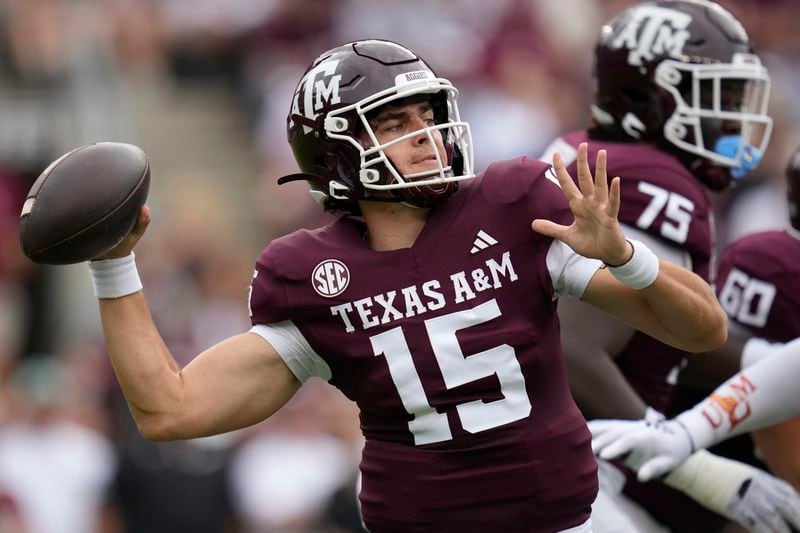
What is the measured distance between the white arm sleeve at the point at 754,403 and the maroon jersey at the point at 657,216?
0.22 m

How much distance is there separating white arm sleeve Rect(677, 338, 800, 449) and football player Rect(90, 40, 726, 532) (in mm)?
671

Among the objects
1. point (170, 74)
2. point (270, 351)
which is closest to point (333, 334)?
point (270, 351)

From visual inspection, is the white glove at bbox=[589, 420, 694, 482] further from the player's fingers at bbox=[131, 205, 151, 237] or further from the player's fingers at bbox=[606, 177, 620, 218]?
the player's fingers at bbox=[131, 205, 151, 237]

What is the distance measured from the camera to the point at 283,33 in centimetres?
1123

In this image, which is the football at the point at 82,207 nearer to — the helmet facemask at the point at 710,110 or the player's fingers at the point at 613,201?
the player's fingers at the point at 613,201

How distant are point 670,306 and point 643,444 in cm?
72

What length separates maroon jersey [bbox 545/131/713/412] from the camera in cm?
414

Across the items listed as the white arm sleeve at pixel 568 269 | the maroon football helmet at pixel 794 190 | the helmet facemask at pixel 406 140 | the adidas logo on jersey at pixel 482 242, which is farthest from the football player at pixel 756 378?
the helmet facemask at pixel 406 140

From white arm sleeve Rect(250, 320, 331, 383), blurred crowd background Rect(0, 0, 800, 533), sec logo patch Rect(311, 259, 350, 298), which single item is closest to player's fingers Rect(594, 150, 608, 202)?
sec logo patch Rect(311, 259, 350, 298)

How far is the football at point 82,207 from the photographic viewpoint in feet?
11.2

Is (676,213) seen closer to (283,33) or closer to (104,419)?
(104,419)

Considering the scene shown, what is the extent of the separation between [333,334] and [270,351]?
178mm

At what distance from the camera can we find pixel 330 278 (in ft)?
11.6

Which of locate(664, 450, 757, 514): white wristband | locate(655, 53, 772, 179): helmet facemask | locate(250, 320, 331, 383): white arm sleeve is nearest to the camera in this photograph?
locate(250, 320, 331, 383): white arm sleeve
